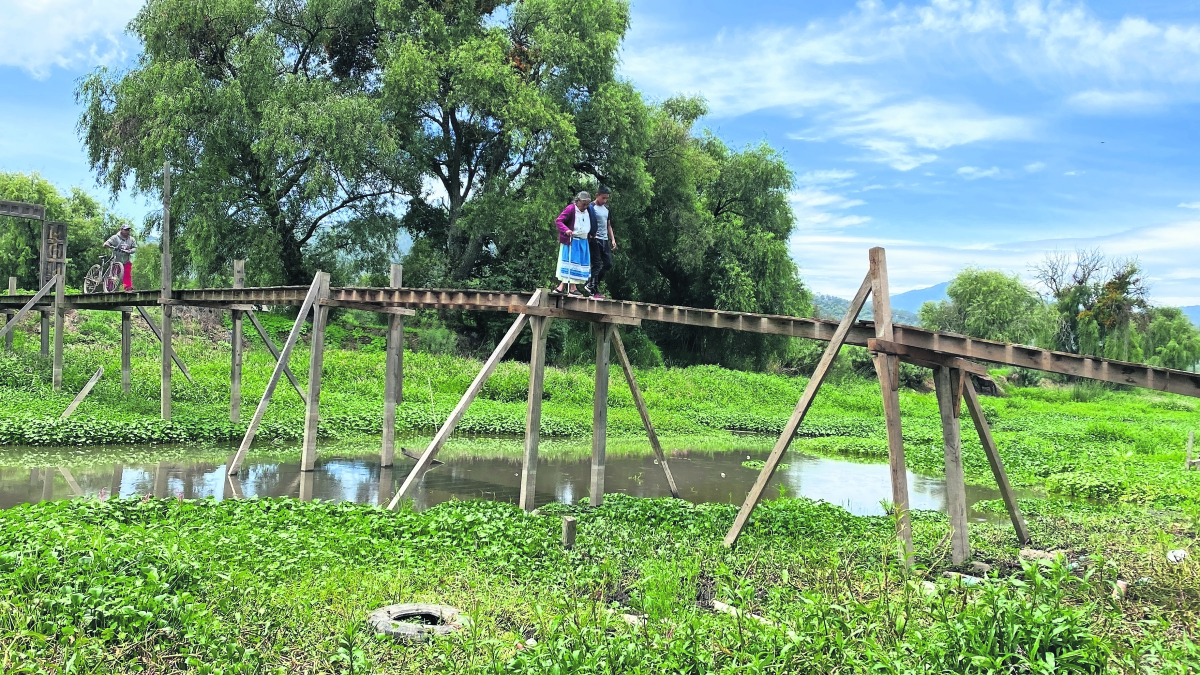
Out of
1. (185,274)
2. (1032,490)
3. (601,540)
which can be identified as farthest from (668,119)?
(601,540)

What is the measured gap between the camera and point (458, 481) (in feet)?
46.2

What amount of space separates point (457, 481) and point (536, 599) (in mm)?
7832

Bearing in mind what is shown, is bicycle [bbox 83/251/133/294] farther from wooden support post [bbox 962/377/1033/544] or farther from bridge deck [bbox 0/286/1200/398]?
wooden support post [bbox 962/377/1033/544]

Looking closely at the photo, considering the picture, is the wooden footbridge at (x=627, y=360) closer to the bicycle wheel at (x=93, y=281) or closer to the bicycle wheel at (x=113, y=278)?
the bicycle wheel at (x=113, y=278)

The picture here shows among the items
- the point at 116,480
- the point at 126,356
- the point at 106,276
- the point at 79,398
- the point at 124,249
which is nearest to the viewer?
the point at 116,480

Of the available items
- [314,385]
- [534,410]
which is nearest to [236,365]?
[314,385]

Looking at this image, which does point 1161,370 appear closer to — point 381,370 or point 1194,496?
point 1194,496

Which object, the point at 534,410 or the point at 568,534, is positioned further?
the point at 534,410

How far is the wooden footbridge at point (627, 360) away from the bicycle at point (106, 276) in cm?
129

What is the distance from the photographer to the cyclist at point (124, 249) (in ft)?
65.2

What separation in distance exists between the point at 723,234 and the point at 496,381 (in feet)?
48.8

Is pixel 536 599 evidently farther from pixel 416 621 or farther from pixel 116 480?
pixel 116 480

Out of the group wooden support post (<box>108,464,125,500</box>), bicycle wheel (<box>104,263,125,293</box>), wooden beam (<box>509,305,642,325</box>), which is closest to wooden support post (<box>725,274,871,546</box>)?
wooden beam (<box>509,305,642,325</box>)

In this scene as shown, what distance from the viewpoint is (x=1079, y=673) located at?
440cm
